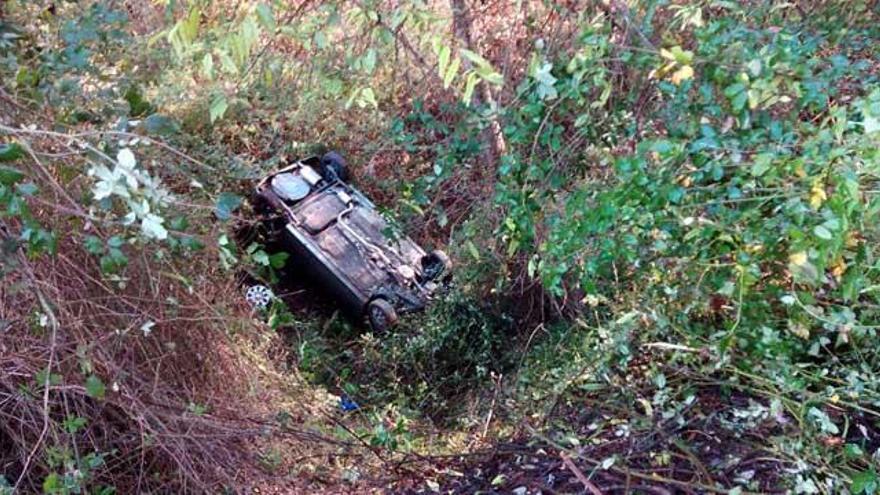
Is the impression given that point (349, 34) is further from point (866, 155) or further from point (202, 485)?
point (866, 155)

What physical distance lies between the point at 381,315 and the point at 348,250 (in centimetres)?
62

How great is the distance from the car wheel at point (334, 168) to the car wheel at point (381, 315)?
4.18 ft

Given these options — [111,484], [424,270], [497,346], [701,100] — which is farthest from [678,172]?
[424,270]

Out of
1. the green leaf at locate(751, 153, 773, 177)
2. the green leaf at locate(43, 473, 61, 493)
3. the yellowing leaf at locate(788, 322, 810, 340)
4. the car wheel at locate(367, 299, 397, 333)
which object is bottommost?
the car wheel at locate(367, 299, 397, 333)

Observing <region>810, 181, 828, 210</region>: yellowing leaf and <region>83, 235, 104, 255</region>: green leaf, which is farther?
<region>83, 235, 104, 255</region>: green leaf

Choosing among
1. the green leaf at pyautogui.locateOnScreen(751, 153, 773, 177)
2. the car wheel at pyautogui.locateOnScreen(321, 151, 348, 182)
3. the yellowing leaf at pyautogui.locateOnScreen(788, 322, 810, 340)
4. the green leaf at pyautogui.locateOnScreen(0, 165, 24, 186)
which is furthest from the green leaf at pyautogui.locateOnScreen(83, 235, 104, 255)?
the car wheel at pyautogui.locateOnScreen(321, 151, 348, 182)

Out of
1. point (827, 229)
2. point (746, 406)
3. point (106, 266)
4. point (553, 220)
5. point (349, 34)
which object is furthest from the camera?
point (349, 34)

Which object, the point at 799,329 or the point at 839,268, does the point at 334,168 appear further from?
the point at 839,268

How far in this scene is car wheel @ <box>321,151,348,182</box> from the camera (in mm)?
6301

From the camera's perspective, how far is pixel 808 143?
6.21ft

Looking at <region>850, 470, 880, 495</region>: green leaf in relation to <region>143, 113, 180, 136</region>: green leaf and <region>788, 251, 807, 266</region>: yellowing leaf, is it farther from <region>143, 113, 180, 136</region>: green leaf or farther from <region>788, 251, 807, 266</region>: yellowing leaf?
<region>143, 113, 180, 136</region>: green leaf

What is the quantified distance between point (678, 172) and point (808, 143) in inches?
15.3

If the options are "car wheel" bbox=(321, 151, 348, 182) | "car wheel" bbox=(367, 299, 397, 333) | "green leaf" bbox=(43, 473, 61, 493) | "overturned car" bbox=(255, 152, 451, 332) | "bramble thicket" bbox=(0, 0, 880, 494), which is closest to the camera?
"bramble thicket" bbox=(0, 0, 880, 494)

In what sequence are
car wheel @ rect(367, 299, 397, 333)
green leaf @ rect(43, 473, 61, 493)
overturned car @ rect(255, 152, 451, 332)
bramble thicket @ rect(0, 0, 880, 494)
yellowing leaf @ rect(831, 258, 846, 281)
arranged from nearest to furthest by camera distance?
yellowing leaf @ rect(831, 258, 846, 281)
bramble thicket @ rect(0, 0, 880, 494)
green leaf @ rect(43, 473, 61, 493)
car wheel @ rect(367, 299, 397, 333)
overturned car @ rect(255, 152, 451, 332)
